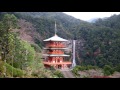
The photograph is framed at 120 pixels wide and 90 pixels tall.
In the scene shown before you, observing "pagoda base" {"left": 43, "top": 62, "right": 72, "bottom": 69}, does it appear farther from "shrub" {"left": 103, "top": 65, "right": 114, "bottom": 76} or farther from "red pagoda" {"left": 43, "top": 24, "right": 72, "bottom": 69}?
"shrub" {"left": 103, "top": 65, "right": 114, "bottom": 76}

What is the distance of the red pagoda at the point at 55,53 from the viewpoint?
6635 mm

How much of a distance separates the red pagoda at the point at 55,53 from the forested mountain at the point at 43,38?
0.11 m

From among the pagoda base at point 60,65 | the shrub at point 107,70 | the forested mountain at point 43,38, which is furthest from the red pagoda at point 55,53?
the shrub at point 107,70

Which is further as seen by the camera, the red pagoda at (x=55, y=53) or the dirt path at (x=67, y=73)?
the red pagoda at (x=55, y=53)

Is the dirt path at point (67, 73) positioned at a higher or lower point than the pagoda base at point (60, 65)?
lower

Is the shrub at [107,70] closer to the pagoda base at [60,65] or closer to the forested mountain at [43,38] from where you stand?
the forested mountain at [43,38]

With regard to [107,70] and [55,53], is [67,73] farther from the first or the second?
[107,70]

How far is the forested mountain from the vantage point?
6547 mm
